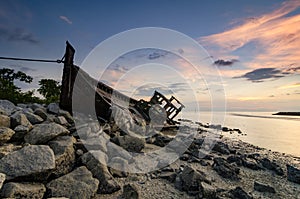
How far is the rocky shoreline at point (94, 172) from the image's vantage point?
4.31m

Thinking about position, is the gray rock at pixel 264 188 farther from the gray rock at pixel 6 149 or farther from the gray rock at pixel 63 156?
the gray rock at pixel 6 149

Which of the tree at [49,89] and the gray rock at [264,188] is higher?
the tree at [49,89]

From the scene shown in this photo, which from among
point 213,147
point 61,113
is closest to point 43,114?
point 61,113

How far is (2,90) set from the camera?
15727 millimetres

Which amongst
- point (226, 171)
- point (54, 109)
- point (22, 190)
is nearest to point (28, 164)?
point (22, 190)

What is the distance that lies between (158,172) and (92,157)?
212 centimetres

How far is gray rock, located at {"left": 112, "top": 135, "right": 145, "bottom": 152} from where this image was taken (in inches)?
303

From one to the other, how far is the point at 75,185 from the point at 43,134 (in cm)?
193

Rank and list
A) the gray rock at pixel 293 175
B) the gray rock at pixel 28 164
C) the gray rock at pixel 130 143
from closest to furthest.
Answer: the gray rock at pixel 28 164
the gray rock at pixel 293 175
the gray rock at pixel 130 143

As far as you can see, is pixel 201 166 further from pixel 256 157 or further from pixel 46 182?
pixel 46 182

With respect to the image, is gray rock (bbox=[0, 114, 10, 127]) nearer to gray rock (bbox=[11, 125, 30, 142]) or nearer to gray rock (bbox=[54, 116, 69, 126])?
gray rock (bbox=[11, 125, 30, 142])

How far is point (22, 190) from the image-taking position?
12.8 feet

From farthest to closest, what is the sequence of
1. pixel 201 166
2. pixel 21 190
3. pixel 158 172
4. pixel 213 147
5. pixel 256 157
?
pixel 213 147 → pixel 256 157 → pixel 201 166 → pixel 158 172 → pixel 21 190

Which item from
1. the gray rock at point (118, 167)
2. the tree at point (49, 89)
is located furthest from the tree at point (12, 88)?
the gray rock at point (118, 167)
